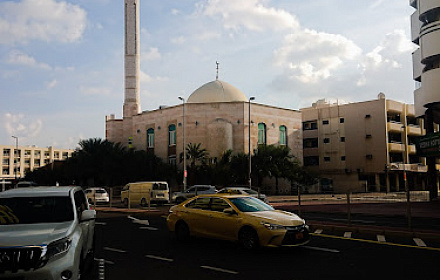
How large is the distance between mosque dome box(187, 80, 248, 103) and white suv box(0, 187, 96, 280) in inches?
2273

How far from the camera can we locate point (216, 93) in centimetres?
6600

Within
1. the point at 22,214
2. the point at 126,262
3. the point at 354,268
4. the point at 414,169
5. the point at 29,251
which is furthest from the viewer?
the point at 414,169

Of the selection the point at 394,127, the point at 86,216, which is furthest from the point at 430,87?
the point at 394,127

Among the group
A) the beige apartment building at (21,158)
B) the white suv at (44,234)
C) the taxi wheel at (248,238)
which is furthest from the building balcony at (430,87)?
the beige apartment building at (21,158)

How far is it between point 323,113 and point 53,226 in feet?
227

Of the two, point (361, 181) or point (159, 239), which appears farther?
point (361, 181)

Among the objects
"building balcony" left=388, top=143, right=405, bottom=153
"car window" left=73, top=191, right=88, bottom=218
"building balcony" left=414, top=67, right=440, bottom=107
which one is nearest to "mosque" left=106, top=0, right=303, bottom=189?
"building balcony" left=388, top=143, right=405, bottom=153

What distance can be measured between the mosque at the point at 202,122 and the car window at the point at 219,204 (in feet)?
149

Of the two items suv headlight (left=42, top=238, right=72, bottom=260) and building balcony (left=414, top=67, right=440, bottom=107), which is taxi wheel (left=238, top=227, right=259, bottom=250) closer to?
suv headlight (left=42, top=238, right=72, bottom=260)

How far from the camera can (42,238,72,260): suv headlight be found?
19.5ft

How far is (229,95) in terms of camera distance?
2596 inches

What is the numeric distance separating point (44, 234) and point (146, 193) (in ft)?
85.2

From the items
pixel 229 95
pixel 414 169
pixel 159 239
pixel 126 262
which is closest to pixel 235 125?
pixel 229 95

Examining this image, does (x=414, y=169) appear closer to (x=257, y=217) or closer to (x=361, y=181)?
(x=361, y=181)
